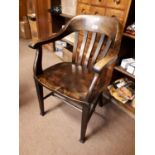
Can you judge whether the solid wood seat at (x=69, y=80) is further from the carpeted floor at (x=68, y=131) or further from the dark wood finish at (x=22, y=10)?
the dark wood finish at (x=22, y=10)

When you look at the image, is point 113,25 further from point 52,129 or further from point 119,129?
point 52,129

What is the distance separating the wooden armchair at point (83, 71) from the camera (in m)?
1.11

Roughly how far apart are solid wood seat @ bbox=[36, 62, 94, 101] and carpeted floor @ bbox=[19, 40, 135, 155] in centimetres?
44

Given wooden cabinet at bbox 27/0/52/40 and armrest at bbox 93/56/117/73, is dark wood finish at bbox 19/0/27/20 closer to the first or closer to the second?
wooden cabinet at bbox 27/0/52/40

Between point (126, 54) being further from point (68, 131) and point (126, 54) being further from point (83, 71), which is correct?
point (68, 131)

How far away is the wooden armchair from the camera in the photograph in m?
1.11

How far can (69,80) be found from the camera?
4.12 ft

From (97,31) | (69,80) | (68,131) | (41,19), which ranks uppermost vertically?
(41,19)

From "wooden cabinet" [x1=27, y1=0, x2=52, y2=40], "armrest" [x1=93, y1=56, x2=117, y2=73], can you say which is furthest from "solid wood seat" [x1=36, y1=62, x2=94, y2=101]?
"wooden cabinet" [x1=27, y1=0, x2=52, y2=40]

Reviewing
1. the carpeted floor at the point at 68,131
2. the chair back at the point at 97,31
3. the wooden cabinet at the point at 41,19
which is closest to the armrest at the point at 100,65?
the chair back at the point at 97,31

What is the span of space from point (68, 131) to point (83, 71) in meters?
0.56


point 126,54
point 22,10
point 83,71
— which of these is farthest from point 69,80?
point 22,10

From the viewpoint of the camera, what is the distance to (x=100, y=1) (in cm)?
143
